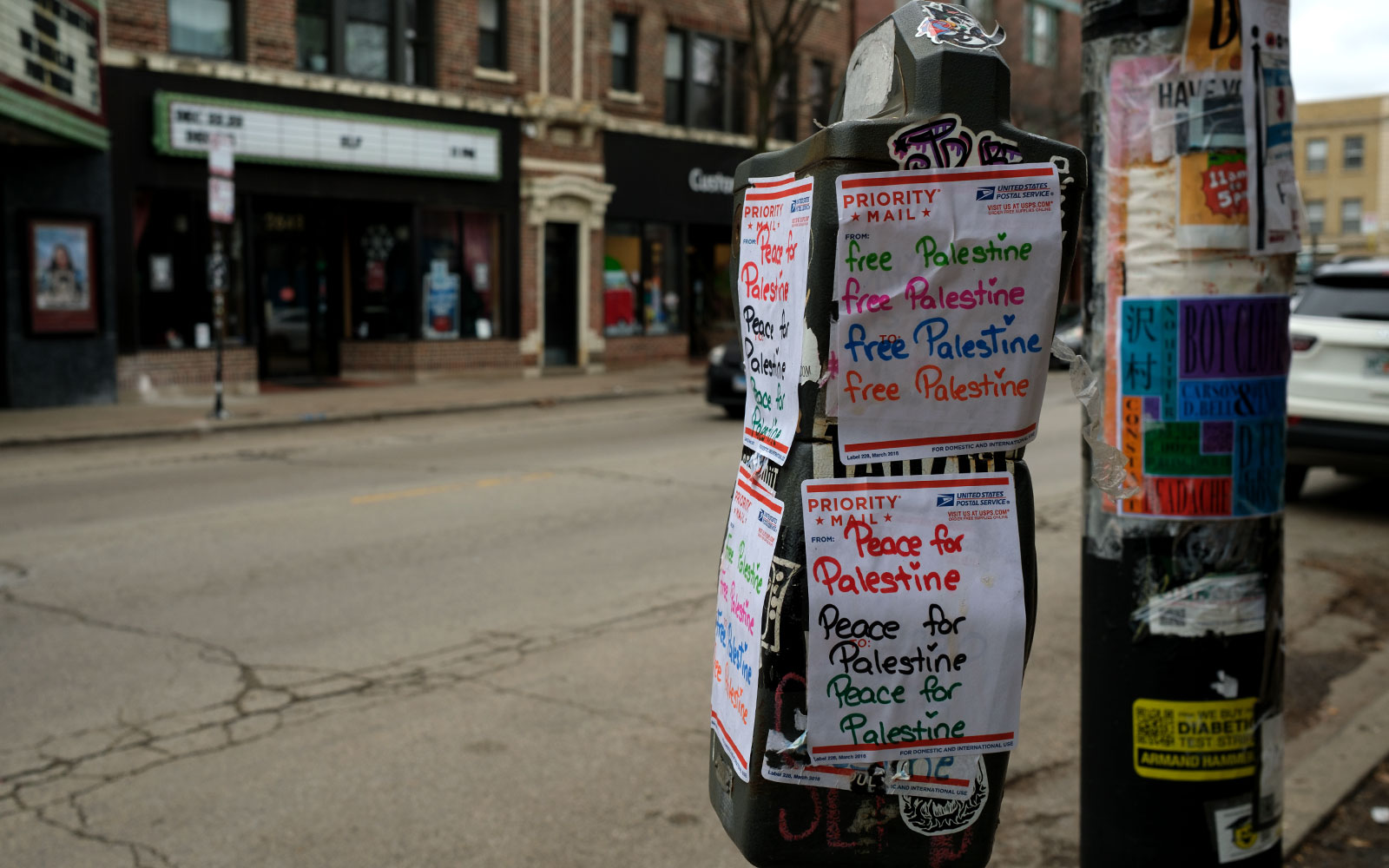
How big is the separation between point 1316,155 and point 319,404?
5905 centimetres

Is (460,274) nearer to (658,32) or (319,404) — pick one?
(319,404)

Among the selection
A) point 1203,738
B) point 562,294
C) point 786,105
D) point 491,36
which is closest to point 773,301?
point 1203,738

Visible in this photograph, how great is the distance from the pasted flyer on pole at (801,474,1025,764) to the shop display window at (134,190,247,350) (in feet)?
59.1

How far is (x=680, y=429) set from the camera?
15031mm

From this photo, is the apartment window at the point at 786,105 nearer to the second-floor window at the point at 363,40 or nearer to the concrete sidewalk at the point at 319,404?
the concrete sidewalk at the point at 319,404

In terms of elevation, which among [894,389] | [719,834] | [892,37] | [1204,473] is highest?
[892,37]

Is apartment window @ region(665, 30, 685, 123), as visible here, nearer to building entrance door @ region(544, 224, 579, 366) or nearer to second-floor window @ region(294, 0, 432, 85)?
building entrance door @ region(544, 224, 579, 366)

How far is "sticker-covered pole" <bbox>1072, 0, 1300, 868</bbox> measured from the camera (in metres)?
3.02

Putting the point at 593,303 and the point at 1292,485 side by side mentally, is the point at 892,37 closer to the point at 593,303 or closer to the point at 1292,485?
the point at 1292,485

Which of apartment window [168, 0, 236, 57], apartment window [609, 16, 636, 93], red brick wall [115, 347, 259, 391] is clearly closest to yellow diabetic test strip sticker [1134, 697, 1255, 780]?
A: red brick wall [115, 347, 259, 391]

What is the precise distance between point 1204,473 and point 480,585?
16.0 feet

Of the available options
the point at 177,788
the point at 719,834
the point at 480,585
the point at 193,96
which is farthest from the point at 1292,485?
the point at 193,96

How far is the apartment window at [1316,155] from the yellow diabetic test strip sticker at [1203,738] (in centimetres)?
6725

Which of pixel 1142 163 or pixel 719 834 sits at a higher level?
pixel 1142 163
